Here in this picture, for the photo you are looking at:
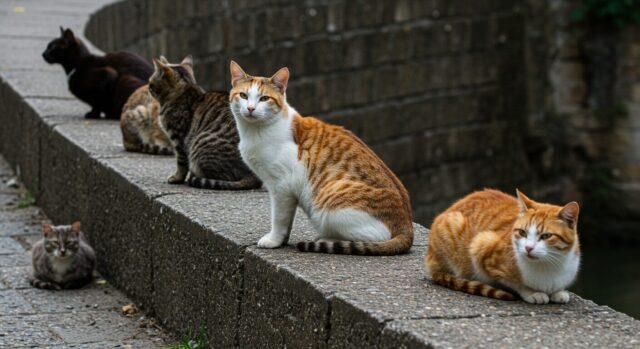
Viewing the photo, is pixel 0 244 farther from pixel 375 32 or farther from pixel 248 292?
pixel 375 32

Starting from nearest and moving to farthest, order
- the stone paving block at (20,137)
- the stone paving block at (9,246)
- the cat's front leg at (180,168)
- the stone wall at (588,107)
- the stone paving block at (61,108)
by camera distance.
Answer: the cat's front leg at (180,168) → the stone paving block at (9,246) → the stone paving block at (61,108) → the stone paving block at (20,137) → the stone wall at (588,107)

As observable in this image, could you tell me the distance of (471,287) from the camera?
3.12m

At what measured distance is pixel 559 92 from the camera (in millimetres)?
14016

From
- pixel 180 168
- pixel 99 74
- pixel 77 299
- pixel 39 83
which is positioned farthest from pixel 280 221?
pixel 39 83

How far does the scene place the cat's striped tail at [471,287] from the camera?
3.06m

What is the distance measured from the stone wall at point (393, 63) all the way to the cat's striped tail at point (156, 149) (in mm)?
4071

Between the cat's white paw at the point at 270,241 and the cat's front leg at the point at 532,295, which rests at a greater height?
the cat's white paw at the point at 270,241

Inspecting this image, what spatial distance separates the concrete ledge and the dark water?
5859mm

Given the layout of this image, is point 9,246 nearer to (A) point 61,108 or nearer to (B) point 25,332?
(A) point 61,108

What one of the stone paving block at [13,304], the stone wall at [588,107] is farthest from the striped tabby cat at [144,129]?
the stone wall at [588,107]

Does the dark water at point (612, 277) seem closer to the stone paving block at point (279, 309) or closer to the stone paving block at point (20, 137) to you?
the stone paving block at point (20, 137)

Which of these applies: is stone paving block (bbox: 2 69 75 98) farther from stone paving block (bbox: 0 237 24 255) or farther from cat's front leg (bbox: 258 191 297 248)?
cat's front leg (bbox: 258 191 297 248)

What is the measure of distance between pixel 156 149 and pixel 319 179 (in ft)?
6.37

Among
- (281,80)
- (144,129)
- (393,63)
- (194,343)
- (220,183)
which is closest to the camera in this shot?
(281,80)
